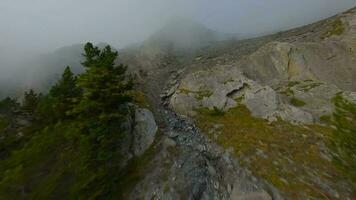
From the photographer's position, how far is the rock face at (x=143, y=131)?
38.3m

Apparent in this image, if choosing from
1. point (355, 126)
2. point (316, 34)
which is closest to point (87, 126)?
point (355, 126)

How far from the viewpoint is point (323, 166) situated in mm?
34406

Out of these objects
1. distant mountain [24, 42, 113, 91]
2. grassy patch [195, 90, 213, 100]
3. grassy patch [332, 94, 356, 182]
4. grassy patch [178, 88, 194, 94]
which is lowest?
distant mountain [24, 42, 113, 91]

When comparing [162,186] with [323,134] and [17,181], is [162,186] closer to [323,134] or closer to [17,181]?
[17,181]

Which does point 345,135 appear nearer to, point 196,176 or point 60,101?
point 196,176

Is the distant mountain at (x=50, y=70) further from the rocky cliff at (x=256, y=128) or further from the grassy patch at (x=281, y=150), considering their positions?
the grassy patch at (x=281, y=150)

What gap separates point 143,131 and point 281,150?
15220 mm

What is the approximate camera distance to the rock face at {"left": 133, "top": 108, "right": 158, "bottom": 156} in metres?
38.3

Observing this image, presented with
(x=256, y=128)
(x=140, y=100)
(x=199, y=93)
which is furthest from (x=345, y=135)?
(x=140, y=100)

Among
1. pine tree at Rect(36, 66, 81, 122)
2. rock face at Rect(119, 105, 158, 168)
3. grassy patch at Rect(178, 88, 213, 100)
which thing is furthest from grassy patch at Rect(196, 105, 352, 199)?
pine tree at Rect(36, 66, 81, 122)

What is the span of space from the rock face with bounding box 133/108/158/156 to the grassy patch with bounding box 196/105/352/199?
6.45 metres

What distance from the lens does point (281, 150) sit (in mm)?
36531

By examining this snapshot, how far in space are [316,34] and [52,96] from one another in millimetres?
58208

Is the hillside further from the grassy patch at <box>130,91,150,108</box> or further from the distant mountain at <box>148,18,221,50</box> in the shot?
the distant mountain at <box>148,18,221,50</box>
